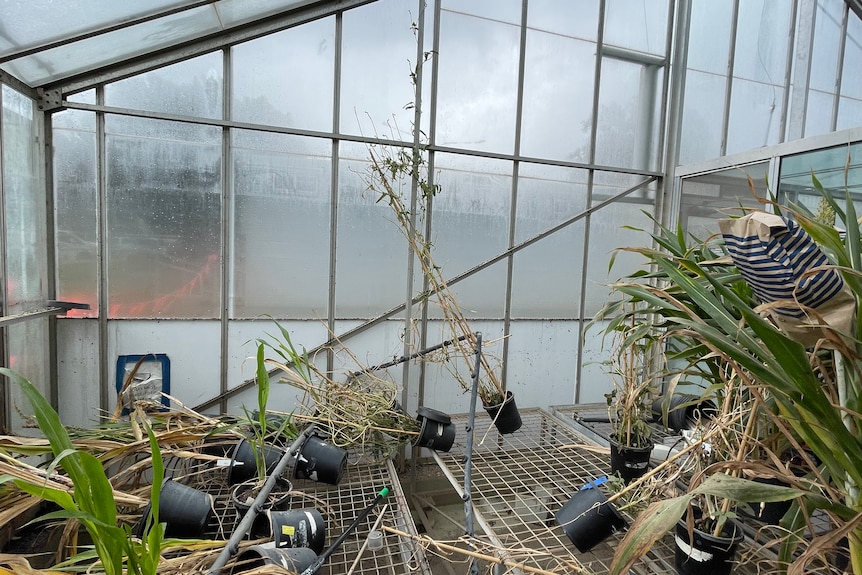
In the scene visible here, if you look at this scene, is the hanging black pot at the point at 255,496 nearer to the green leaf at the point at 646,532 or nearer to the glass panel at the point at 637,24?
the green leaf at the point at 646,532

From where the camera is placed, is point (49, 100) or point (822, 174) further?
point (822, 174)

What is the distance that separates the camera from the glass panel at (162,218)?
2.34 meters

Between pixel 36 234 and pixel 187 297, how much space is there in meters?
0.76

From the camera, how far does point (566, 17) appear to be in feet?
9.74

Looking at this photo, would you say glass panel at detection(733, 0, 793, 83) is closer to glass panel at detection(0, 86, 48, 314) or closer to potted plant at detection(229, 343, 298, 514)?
potted plant at detection(229, 343, 298, 514)

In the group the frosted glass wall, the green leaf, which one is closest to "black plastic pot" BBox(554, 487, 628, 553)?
the green leaf

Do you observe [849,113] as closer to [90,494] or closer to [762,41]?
[762,41]

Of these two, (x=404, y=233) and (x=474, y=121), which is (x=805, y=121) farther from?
(x=404, y=233)

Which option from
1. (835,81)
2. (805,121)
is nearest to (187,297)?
(805,121)

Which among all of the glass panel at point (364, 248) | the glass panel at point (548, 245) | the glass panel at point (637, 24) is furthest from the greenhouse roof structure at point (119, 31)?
the glass panel at point (637, 24)

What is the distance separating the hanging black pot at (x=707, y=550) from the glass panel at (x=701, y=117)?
2828mm

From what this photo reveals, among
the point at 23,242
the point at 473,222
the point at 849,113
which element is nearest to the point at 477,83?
the point at 473,222

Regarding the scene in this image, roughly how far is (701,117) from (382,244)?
2551 mm

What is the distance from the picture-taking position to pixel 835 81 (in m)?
2.74
